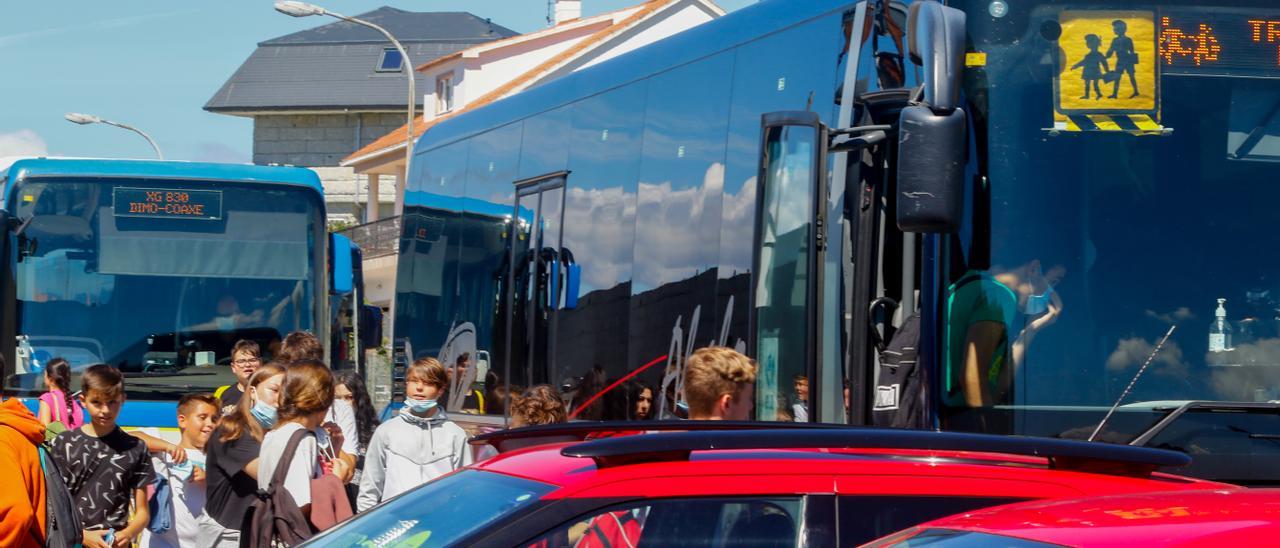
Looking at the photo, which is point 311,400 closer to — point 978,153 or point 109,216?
Result: point 978,153

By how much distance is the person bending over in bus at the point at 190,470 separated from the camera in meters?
9.78

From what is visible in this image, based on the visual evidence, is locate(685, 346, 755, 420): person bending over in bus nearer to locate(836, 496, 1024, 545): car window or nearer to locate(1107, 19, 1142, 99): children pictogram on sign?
locate(1107, 19, 1142, 99): children pictogram on sign

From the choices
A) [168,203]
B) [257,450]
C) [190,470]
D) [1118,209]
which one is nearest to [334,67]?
[168,203]

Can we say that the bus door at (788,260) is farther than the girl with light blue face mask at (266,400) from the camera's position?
No

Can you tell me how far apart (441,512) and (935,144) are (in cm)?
249

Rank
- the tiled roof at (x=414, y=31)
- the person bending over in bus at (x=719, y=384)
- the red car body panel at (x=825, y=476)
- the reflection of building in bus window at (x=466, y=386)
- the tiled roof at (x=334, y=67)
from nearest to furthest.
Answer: the red car body panel at (x=825, y=476), the person bending over in bus at (x=719, y=384), the reflection of building in bus window at (x=466, y=386), the tiled roof at (x=334, y=67), the tiled roof at (x=414, y=31)

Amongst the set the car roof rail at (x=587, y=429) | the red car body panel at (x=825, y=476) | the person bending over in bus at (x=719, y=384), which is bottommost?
the red car body panel at (x=825, y=476)

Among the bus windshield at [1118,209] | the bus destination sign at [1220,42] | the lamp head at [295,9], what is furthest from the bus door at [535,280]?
the lamp head at [295,9]

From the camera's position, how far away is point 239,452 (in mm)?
8055

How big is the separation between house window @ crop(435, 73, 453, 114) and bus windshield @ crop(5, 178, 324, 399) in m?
39.2

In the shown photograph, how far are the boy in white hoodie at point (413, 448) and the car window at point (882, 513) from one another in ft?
14.6

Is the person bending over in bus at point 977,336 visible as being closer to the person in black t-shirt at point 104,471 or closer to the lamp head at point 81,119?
the person in black t-shirt at point 104,471

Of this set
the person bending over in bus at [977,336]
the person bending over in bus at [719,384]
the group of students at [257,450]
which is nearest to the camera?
the person bending over in bus at [719,384]

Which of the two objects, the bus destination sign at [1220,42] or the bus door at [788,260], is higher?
the bus destination sign at [1220,42]
